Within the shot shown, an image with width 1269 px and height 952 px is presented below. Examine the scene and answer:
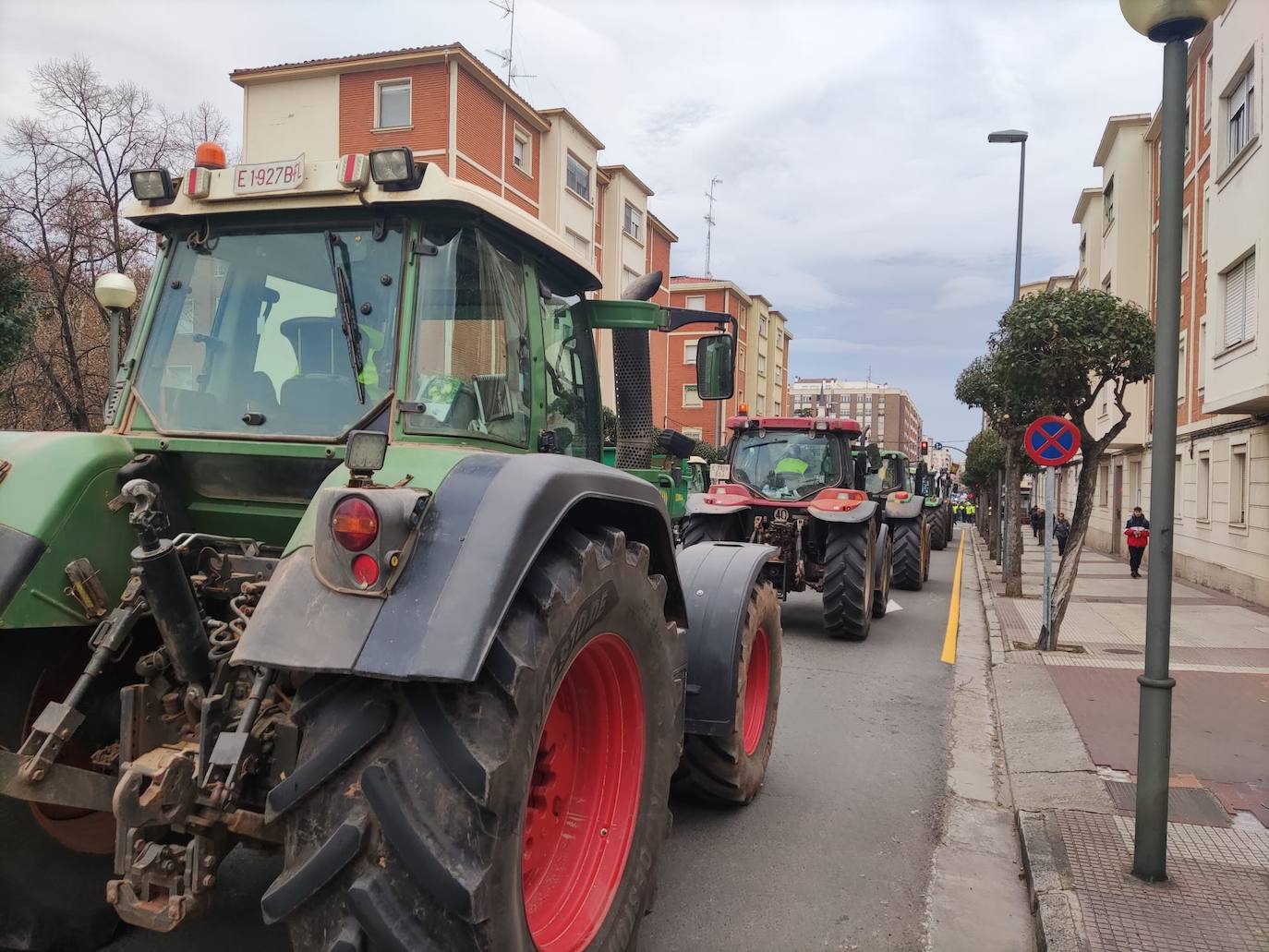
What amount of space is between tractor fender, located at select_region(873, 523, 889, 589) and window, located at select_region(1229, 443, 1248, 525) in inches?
289

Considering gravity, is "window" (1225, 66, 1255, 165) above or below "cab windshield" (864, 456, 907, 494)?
above

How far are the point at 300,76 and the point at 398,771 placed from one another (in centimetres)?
2808

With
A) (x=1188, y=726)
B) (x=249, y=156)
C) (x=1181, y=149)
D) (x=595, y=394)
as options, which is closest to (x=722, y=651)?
(x=595, y=394)

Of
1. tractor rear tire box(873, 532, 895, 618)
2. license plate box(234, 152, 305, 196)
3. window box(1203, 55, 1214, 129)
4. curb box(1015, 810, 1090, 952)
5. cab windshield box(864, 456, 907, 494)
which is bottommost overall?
curb box(1015, 810, 1090, 952)

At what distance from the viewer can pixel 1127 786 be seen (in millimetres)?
5055

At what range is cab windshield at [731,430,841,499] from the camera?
11.3 metres

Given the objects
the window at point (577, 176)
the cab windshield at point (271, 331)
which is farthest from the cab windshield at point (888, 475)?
the window at point (577, 176)

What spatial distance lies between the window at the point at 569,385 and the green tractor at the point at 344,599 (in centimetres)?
2

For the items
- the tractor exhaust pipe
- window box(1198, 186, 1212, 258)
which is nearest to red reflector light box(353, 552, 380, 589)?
the tractor exhaust pipe

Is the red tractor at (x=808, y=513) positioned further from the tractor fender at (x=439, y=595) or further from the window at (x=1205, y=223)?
the window at (x=1205, y=223)

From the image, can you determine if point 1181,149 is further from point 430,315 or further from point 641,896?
point 641,896

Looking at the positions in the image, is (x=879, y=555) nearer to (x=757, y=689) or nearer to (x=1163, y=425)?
(x=757, y=689)

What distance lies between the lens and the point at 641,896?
285 cm

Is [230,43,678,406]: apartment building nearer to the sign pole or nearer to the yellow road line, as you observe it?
the yellow road line
